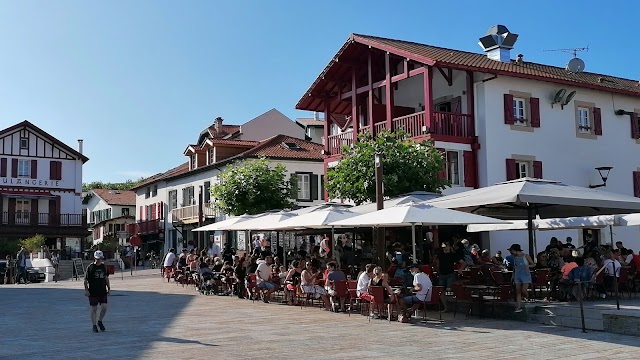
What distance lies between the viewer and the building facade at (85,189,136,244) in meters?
63.5

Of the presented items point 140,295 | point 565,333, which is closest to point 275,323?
point 565,333

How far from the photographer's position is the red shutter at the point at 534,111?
91.4ft

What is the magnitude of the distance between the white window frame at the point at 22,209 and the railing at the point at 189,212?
9.90m

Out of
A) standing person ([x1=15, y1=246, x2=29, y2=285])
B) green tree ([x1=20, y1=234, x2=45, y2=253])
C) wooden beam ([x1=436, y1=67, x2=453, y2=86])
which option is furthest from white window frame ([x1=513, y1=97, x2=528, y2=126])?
green tree ([x1=20, y1=234, x2=45, y2=253])

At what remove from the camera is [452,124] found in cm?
2656

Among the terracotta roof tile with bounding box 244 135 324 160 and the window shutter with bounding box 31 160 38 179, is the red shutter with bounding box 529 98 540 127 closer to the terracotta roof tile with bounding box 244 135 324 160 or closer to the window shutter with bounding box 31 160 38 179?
the terracotta roof tile with bounding box 244 135 324 160

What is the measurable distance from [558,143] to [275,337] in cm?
1995

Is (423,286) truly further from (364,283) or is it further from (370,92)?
(370,92)

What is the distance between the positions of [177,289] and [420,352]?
14.8 m

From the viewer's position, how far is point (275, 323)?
45.0 ft

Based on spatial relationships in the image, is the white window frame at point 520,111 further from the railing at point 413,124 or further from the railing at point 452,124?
the railing at point 413,124

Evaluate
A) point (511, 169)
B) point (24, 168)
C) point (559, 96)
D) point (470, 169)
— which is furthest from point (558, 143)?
point (24, 168)

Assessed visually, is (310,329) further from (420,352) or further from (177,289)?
(177,289)

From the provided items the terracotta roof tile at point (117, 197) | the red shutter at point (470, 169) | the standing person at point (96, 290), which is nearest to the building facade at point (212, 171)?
the terracotta roof tile at point (117, 197)
